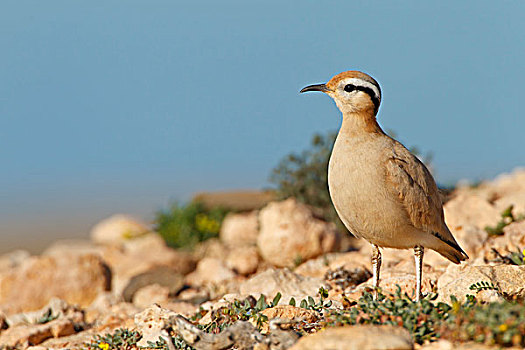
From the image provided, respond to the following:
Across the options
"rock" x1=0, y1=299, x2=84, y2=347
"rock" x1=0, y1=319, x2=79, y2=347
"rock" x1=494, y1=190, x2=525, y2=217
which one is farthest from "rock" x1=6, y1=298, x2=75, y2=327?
"rock" x1=494, y1=190, x2=525, y2=217

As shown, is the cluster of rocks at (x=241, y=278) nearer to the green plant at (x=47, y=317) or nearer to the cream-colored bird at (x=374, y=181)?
the green plant at (x=47, y=317)

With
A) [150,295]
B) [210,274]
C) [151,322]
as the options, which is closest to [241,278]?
[210,274]

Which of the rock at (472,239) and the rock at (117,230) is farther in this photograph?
the rock at (117,230)

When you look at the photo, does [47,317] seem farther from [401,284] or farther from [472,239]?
[472,239]

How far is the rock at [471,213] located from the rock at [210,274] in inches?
158

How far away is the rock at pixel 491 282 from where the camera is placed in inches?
218

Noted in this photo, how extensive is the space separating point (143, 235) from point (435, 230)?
39.8 feet

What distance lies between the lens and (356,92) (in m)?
5.96

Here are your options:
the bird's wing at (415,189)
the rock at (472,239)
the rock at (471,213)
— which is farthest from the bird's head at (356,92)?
the rock at (471,213)

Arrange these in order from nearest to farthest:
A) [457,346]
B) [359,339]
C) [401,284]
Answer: [359,339], [457,346], [401,284]

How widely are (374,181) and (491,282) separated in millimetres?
1420

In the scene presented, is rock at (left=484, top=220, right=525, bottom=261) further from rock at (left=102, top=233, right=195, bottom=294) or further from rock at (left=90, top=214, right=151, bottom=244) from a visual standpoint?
rock at (left=90, top=214, right=151, bottom=244)

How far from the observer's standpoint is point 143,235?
17.1 meters

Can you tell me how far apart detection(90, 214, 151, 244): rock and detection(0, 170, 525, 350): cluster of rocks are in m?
3.43
